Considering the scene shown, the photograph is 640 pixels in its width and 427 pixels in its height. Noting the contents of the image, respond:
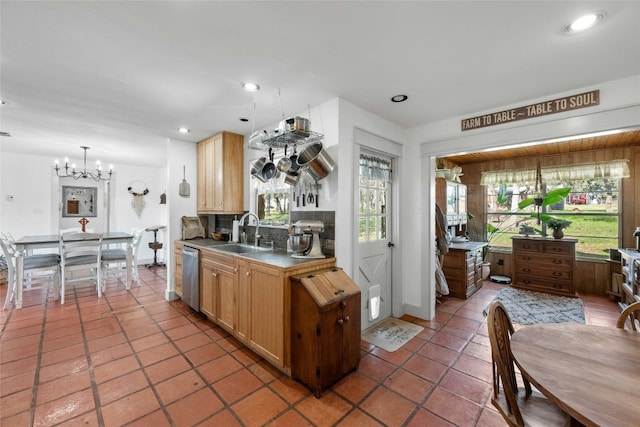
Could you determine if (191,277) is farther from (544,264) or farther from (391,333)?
(544,264)

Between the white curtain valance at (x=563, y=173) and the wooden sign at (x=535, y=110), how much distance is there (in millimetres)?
2987

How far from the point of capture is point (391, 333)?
288 centimetres

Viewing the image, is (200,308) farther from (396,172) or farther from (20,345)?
(396,172)

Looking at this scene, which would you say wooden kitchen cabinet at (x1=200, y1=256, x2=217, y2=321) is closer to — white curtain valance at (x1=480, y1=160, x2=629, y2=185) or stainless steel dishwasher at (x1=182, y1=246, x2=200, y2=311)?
stainless steel dishwasher at (x1=182, y1=246, x2=200, y2=311)

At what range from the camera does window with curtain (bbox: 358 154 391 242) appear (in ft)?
9.81

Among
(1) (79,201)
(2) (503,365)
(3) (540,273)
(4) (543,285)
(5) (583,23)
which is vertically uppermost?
(5) (583,23)

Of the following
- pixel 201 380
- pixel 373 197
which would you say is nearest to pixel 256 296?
pixel 201 380

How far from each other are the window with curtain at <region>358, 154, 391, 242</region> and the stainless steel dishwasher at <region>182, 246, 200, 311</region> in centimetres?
211

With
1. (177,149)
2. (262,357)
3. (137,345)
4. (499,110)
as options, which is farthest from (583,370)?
(177,149)

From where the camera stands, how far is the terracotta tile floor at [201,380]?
172cm

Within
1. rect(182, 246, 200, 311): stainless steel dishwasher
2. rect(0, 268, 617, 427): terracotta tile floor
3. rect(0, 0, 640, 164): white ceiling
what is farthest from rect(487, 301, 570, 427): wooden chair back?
rect(182, 246, 200, 311): stainless steel dishwasher

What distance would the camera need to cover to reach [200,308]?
326 cm

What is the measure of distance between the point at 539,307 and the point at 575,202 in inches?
93.8

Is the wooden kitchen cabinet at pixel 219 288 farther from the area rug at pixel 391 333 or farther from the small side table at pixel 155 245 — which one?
the small side table at pixel 155 245
